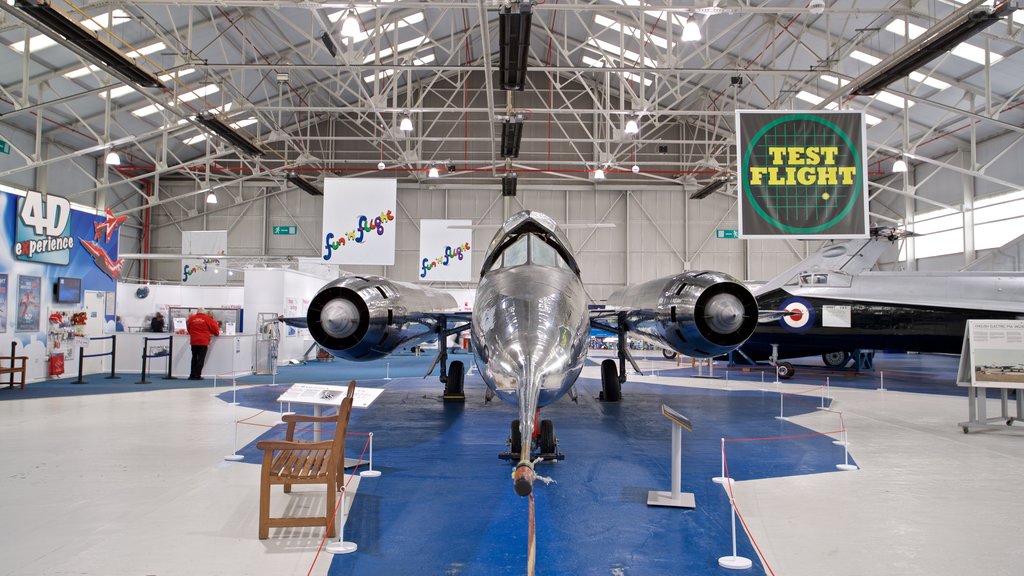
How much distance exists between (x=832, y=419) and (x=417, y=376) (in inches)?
404

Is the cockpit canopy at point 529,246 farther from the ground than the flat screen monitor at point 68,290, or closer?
farther from the ground

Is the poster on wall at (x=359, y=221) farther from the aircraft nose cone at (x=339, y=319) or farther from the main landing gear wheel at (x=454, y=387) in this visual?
the aircraft nose cone at (x=339, y=319)

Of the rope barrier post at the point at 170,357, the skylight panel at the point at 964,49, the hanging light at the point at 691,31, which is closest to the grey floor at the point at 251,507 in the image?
the rope barrier post at the point at 170,357

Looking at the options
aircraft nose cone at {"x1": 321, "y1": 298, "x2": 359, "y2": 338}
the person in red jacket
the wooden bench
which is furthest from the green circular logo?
the wooden bench

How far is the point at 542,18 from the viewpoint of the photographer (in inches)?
1006

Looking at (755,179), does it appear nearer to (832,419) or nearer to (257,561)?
(832,419)

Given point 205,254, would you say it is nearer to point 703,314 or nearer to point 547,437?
point 547,437

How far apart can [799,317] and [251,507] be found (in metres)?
13.8

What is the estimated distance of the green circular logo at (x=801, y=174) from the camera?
9.24m

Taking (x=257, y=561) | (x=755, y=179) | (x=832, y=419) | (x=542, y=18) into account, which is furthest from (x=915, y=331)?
(x=542, y=18)

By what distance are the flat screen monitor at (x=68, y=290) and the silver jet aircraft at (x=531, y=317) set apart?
1087 centimetres

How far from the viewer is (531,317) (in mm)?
4523

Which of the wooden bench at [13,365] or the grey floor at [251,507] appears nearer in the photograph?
the grey floor at [251,507]

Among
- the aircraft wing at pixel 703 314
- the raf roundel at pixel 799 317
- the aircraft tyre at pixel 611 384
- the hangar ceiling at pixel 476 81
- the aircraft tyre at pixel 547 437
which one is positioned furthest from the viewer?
the hangar ceiling at pixel 476 81
